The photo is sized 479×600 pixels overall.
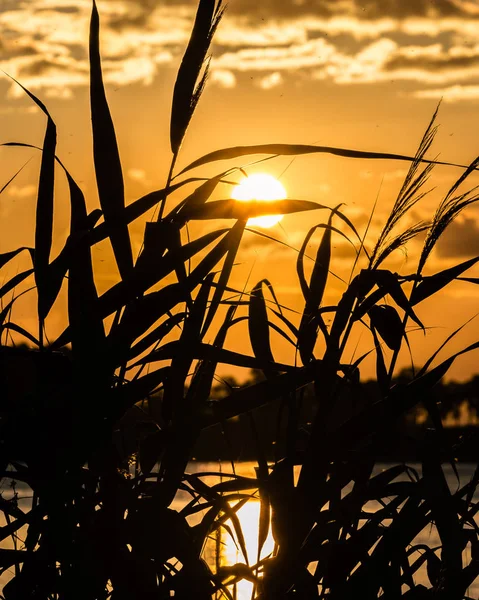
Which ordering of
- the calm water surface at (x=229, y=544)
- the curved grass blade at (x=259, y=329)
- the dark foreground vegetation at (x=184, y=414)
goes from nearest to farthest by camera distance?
1. the dark foreground vegetation at (x=184, y=414)
2. the curved grass blade at (x=259, y=329)
3. the calm water surface at (x=229, y=544)

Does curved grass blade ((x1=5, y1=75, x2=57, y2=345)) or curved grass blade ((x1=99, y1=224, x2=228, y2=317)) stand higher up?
curved grass blade ((x1=5, y1=75, x2=57, y2=345))

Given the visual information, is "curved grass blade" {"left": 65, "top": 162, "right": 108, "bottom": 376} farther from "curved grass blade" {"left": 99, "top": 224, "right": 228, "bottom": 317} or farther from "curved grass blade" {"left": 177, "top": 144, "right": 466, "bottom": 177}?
"curved grass blade" {"left": 177, "top": 144, "right": 466, "bottom": 177}

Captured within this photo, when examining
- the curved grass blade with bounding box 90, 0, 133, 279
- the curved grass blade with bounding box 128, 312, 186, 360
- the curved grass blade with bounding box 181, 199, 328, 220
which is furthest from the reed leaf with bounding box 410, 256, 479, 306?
the curved grass blade with bounding box 90, 0, 133, 279

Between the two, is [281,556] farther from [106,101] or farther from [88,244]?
[106,101]

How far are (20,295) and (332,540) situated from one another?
32.9 inches

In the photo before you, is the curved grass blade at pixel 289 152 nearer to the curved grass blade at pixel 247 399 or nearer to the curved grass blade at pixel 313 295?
the curved grass blade at pixel 313 295

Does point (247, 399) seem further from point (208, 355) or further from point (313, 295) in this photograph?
point (313, 295)

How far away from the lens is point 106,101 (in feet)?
5.52

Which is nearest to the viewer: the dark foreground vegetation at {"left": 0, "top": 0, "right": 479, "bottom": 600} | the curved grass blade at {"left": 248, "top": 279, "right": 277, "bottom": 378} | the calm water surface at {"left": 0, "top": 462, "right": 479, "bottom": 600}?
the dark foreground vegetation at {"left": 0, "top": 0, "right": 479, "bottom": 600}

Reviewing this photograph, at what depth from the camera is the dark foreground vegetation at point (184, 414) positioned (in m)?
1.49

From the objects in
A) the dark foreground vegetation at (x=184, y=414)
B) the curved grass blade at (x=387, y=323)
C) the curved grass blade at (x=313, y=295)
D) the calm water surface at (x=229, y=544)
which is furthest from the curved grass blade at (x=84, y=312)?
the curved grass blade at (x=387, y=323)

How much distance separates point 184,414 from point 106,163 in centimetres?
55

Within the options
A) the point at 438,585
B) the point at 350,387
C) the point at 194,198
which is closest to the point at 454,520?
the point at 438,585

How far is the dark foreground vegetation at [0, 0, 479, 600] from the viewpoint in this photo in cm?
149
